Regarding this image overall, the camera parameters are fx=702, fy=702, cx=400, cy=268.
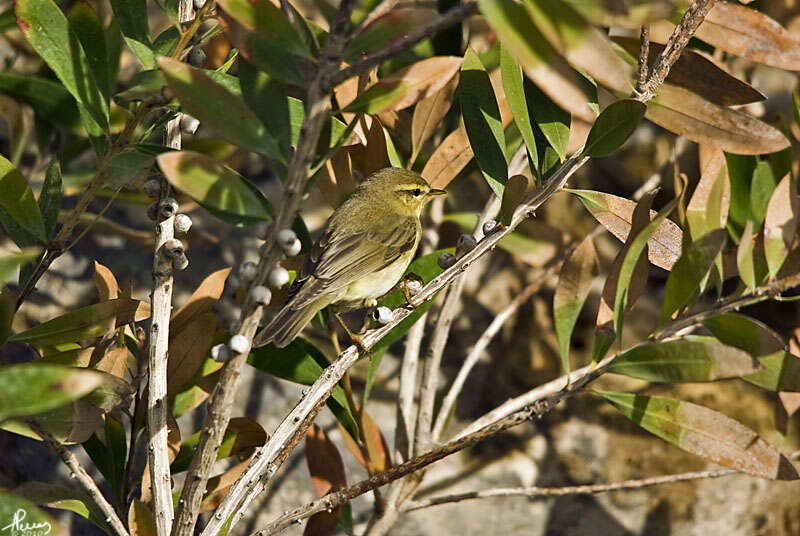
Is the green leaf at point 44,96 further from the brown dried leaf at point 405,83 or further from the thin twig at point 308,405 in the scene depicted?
the brown dried leaf at point 405,83

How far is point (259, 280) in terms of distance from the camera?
4.12 feet

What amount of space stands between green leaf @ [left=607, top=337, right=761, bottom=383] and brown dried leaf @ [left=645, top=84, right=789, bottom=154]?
44 centimetres

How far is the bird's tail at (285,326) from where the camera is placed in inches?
70.2

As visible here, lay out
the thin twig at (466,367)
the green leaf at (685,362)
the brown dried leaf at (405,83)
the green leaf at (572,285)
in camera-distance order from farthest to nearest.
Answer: the thin twig at (466,367), the green leaf at (572,285), the green leaf at (685,362), the brown dried leaf at (405,83)

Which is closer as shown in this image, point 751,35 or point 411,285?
point 751,35

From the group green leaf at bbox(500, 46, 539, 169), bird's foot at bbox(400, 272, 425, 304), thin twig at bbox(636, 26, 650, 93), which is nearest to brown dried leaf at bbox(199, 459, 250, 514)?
bird's foot at bbox(400, 272, 425, 304)

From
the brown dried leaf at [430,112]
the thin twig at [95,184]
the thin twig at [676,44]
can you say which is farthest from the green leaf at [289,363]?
the thin twig at [676,44]

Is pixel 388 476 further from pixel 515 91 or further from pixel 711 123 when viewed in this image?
pixel 711 123

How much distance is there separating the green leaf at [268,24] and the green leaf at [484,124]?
71 centimetres

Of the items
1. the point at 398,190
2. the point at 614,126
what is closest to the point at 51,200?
the point at 398,190

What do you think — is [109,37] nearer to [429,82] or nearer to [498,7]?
[429,82]

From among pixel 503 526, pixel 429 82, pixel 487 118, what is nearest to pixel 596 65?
pixel 429 82

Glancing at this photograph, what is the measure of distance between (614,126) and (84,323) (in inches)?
50.6

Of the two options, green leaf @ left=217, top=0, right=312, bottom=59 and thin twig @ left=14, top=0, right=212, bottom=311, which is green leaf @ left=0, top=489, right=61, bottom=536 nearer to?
thin twig @ left=14, top=0, right=212, bottom=311
